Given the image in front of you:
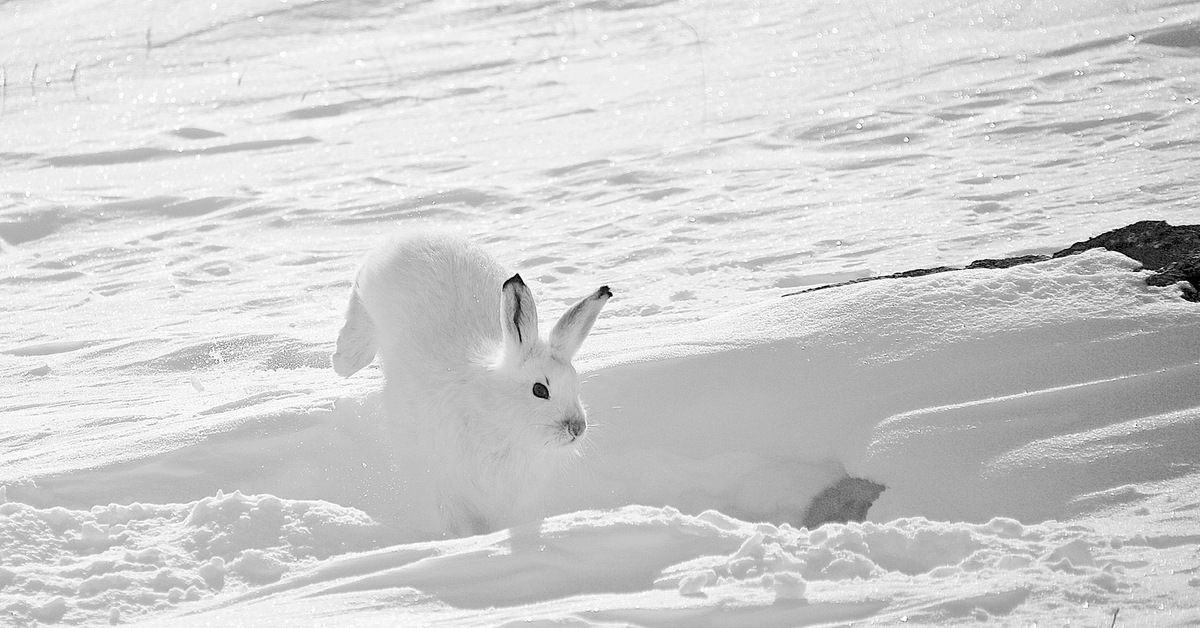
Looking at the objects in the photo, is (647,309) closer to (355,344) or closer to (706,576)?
(355,344)

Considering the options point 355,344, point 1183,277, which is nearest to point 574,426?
point 355,344

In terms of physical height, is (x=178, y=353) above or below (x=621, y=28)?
below

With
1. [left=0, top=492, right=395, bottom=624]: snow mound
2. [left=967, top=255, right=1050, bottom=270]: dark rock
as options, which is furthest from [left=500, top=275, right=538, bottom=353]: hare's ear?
[left=967, top=255, right=1050, bottom=270]: dark rock

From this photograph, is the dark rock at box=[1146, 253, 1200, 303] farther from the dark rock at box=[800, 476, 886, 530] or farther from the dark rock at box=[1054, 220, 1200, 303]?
the dark rock at box=[800, 476, 886, 530]

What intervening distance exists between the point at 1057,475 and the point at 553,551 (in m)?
1.71

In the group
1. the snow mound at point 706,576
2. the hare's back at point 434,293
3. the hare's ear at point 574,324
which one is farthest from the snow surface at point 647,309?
the hare's ear at point 574,324

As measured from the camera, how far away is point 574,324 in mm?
4020

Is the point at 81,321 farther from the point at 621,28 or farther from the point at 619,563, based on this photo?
the point at 621,28

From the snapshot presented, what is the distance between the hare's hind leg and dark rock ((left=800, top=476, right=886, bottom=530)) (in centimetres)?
200

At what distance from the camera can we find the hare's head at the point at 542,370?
389cm

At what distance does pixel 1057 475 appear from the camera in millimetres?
3783

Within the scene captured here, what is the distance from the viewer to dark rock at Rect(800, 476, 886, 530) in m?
3.96

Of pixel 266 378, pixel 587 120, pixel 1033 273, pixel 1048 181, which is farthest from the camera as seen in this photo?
pixel 587 120

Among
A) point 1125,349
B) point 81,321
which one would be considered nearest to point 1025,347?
point 1125,349
